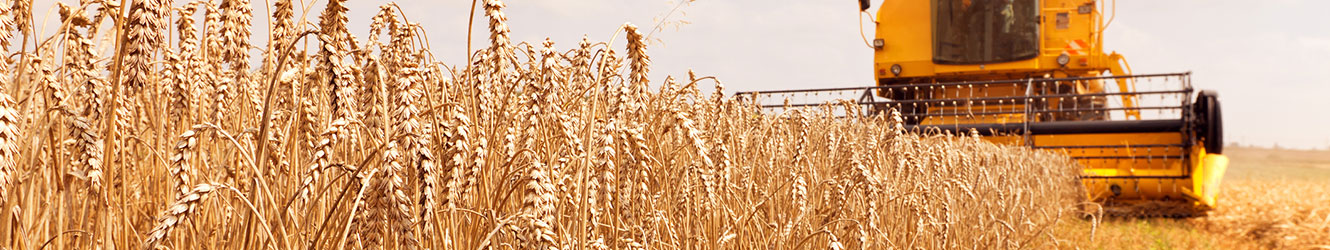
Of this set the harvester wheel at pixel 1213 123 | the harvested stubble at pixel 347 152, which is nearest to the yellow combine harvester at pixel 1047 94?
the harvester wheel at pixel 1213 123

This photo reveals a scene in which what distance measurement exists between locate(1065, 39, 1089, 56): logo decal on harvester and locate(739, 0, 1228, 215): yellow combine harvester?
1 centimetres

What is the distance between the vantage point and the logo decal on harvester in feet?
27.6

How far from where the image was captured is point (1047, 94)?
8391mm

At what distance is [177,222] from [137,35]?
268mm

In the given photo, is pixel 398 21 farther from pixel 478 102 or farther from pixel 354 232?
pixel 354 232

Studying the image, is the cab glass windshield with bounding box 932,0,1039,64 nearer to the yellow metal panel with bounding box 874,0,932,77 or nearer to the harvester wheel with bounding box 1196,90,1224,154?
the yellow metal panel with bounding box 874,0,932,77

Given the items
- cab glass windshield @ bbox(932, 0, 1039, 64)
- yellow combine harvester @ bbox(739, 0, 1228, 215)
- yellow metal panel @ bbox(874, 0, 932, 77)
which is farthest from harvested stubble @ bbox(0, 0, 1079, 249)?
yellow metal panel @ bbox(874, 0, 932, 77)

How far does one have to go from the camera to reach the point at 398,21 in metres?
1.71

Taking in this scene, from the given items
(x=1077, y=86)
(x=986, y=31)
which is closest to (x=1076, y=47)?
(x=1077, y=86)

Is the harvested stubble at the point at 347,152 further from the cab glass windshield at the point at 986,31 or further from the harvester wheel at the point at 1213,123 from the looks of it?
the cab glass windshield at the point at 986,31

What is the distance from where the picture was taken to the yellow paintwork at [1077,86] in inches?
257

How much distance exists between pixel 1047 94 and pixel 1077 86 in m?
0.39

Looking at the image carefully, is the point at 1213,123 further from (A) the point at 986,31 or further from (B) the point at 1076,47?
(A) the point at 986,31

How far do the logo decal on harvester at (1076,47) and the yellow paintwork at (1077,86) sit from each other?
0.04ft
